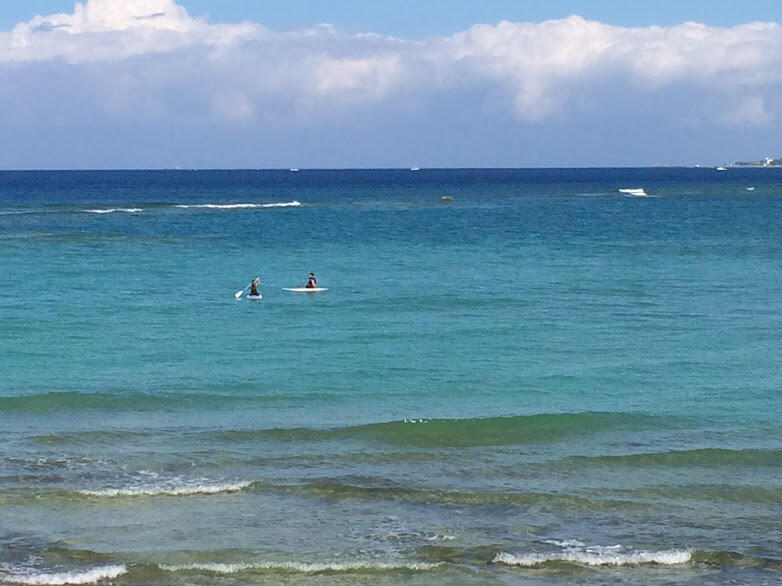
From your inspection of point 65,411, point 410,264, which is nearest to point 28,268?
point 410,264

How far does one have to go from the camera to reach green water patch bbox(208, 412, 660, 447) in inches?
958

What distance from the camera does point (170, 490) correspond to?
809 inches

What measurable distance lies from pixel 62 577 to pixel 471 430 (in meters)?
10.8

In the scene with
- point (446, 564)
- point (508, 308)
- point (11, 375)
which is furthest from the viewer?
point (508, 308)

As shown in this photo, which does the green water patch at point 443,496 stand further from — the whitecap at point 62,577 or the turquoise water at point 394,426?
the whitecap at point 62,577

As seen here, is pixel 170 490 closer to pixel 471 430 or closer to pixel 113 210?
pixel 471 430

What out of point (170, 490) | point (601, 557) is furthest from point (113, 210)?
point (601, 557)

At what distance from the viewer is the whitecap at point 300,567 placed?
55.9 feet

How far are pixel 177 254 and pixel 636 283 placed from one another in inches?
1041

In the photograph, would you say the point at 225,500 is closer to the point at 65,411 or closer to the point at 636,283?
the point at 65,411

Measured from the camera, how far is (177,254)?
6375 cm

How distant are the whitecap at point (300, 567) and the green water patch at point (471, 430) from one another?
6905 mm

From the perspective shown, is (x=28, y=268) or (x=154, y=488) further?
(x=28, y=268)

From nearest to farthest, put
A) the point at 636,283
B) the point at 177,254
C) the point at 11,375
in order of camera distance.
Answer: the point at 11,375 < the point at 636,283 < the point at 177,254
